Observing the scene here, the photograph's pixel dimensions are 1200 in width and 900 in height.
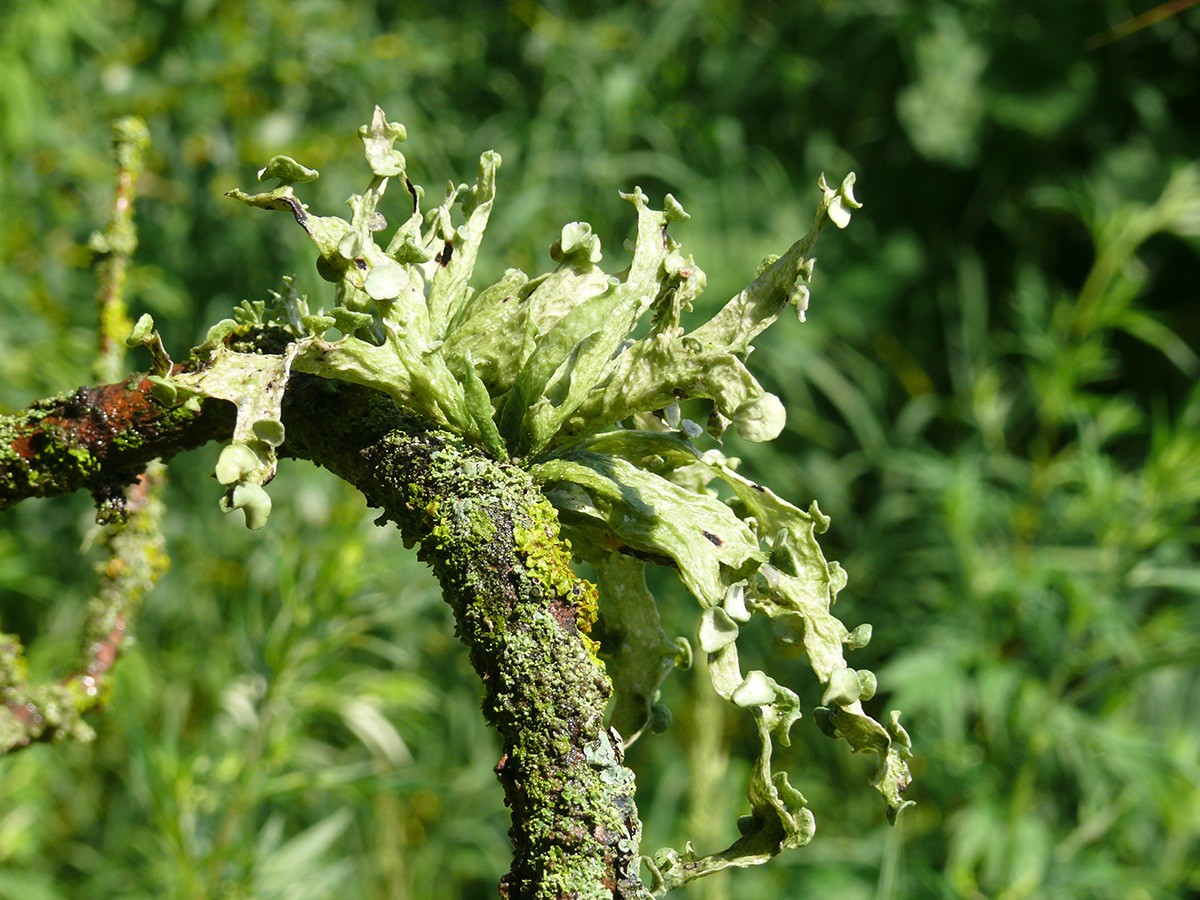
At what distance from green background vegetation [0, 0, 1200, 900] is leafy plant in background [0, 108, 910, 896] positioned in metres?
0.66

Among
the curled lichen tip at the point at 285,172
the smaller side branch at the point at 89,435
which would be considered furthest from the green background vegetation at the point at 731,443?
the curled lichen tip at the point at 285,172

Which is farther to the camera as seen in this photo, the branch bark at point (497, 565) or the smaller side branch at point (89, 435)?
the smaller side branch at point (89, 435)

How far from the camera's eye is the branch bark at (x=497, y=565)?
0.47 meters

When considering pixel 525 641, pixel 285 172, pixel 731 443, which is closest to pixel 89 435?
pixel 285 172

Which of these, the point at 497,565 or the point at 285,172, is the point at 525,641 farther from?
the point at 285,172

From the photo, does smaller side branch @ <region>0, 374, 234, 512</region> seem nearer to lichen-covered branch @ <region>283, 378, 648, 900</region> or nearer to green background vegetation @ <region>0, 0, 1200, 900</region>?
lichen-covered branch @ <region>283, 378, 648, 900</region>

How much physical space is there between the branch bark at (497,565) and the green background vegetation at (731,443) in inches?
24.9

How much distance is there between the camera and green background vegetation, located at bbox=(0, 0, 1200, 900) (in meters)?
1.53

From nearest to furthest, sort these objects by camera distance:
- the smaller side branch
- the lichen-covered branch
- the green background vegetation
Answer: the lichen-covered branch, the smaller side branch, the green background vegetation

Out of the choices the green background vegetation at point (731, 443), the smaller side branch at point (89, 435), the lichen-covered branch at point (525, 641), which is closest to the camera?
the lichen-covered branch at point (525, 641)

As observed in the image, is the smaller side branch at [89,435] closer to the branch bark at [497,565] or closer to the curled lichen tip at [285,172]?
the branch bark at [497,565]

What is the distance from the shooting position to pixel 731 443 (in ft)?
6.84

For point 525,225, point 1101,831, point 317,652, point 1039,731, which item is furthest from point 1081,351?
point 317,652

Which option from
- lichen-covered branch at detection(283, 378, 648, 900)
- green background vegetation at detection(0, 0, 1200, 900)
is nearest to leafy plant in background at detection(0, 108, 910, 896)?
lichen-covered branch at detection(283, 378, 648, 900)
